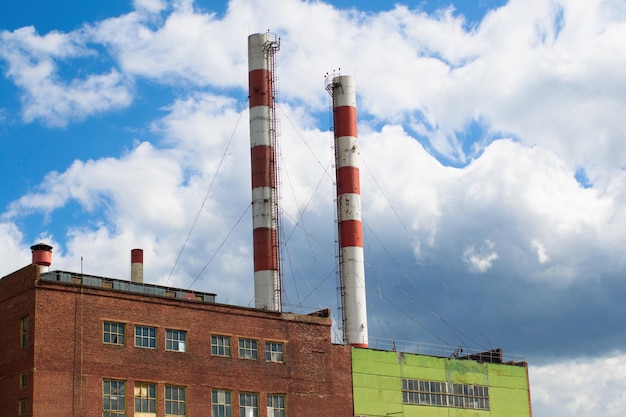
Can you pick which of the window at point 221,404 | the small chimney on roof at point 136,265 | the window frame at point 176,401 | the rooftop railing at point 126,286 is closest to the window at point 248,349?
the window at point 221,404

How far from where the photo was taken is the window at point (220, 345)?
62.4 meters

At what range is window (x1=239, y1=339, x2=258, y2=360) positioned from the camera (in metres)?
63.6

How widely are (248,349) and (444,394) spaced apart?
58.3 ft

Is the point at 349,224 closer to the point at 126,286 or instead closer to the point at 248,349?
the point at 248,349

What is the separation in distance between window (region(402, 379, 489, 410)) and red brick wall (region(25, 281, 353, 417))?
5728 mm

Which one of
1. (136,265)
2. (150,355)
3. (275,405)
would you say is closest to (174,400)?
(150,355)

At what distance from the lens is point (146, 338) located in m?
59.5

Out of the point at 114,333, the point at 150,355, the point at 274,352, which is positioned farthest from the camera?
the point at 274,352

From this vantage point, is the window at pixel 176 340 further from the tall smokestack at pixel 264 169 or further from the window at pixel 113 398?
the tall smokestack at pixel 264 169

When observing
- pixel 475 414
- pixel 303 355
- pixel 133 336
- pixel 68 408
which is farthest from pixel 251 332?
pixel 475 414

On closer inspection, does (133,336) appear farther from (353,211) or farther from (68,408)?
(353,211)

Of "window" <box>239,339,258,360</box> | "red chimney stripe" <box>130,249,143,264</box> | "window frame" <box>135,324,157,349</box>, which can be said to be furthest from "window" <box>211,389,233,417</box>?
"red chimney stripe" <box>130,249,143,264</box>

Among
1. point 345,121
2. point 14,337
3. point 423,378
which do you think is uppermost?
point 345,121

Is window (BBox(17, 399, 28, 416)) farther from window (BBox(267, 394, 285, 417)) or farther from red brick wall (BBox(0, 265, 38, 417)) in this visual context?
window (BBox(267, 394, 285, 417))
